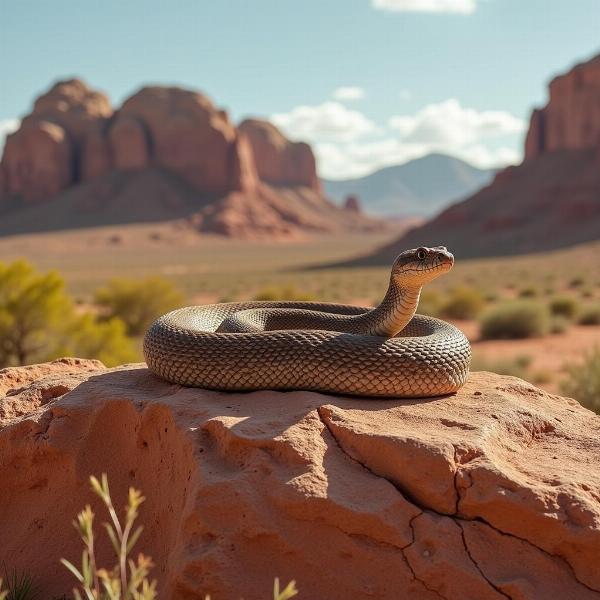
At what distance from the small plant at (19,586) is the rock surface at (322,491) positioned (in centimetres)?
10

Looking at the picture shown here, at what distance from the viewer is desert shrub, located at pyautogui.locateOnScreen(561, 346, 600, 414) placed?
11890 mm

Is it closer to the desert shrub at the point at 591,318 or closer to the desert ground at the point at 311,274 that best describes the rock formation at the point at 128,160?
the desert ground at the point at 311,274

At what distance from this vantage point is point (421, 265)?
6.30 m

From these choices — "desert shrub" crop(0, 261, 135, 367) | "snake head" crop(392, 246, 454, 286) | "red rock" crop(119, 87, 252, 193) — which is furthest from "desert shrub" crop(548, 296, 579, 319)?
"red rock" crop(119, 87, 252, 193)

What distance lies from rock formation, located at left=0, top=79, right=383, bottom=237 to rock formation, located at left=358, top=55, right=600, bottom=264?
38641mm

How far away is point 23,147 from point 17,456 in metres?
116

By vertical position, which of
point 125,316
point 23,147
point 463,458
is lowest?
point 125,316

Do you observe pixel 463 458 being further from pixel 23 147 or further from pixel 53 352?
pixel 23 147

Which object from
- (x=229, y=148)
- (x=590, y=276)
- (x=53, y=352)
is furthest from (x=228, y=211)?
(x=53, y=352)

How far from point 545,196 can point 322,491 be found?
260 feet

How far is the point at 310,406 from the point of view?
214 inches

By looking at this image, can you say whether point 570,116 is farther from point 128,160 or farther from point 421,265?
point 421,265

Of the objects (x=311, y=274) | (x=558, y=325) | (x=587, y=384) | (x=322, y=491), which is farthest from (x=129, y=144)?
(x=322, y=491)

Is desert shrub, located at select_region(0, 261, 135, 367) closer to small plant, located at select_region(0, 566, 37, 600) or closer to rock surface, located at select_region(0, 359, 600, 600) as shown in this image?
rock surface, located at select_region(0, 359, 600, 600)
